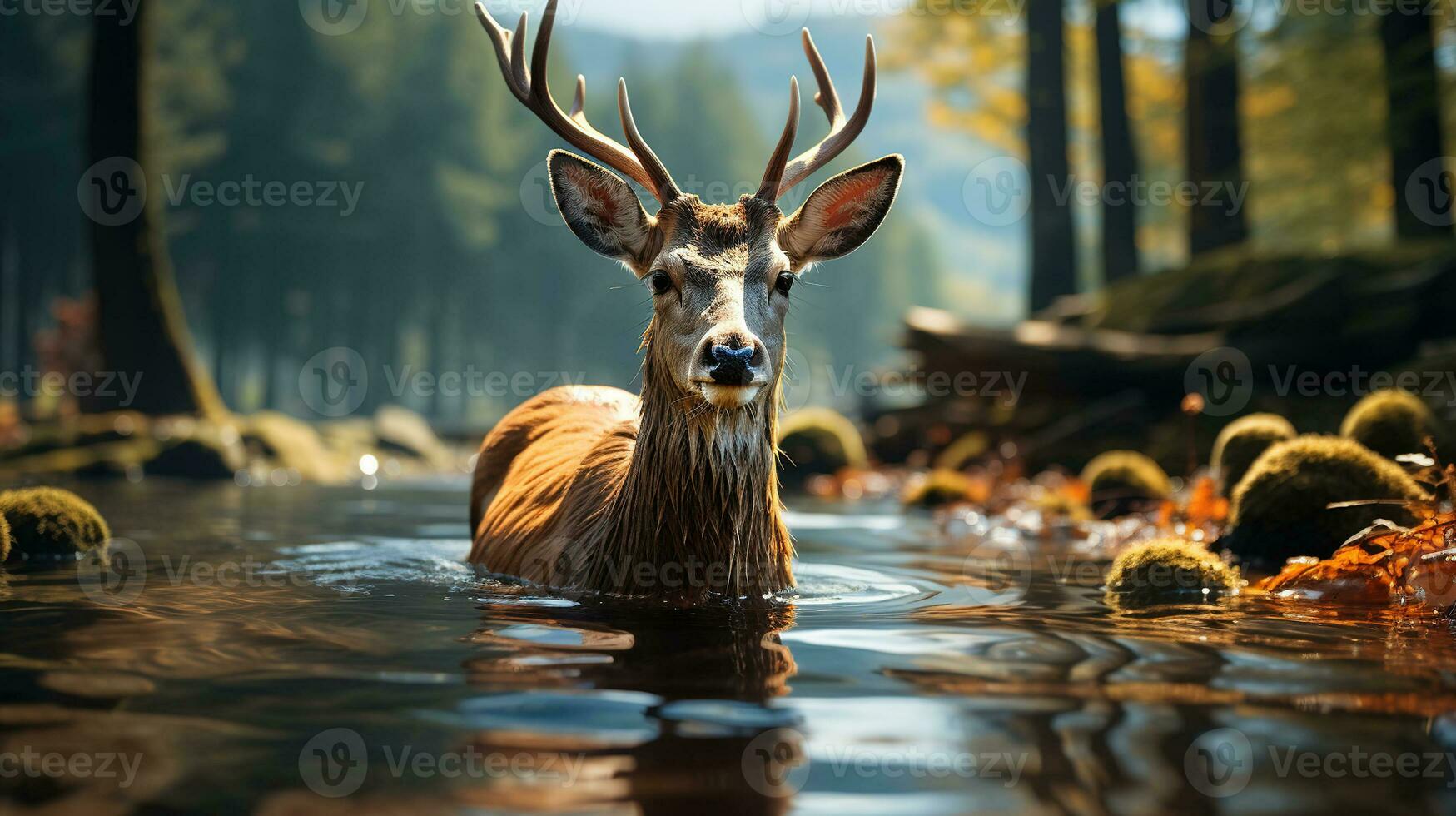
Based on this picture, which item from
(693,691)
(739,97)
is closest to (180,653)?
(693,691)

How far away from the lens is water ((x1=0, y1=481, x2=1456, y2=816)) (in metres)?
3.05

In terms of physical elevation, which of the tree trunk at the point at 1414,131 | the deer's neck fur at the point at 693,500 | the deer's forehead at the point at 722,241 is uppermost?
the tree trunk at the point at 1414,131

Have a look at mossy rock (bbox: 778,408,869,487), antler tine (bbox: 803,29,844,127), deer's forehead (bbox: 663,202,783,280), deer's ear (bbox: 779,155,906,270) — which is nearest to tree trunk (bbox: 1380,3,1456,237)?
mossy rock (bbox: 778,408,869,487)

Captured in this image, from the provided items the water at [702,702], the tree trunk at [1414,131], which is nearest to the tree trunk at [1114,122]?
the tree trunk at [1414,131]

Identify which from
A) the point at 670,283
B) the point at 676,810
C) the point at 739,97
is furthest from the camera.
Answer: the point at 739,97

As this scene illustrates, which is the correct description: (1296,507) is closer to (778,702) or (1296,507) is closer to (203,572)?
(778,702)

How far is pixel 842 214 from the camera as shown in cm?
673

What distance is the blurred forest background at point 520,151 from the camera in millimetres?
19312

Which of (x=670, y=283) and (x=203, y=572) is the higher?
(x=670, y=283)

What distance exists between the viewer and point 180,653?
4.56m

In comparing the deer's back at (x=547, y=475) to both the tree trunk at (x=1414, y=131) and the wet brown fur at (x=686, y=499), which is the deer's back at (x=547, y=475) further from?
the tree trunk at (x=1414, y=131)

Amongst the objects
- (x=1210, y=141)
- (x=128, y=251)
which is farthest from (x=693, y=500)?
(x=128, y=251)

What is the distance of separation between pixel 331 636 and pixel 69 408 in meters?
18.9

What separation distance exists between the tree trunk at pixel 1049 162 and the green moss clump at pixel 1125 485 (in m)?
9.71
